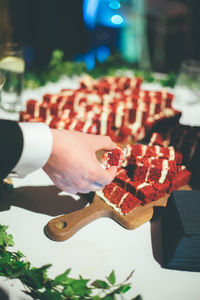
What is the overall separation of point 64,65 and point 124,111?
1.22m

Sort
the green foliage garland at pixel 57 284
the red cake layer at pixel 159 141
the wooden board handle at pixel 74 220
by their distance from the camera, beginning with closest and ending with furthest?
the green foliage garland at pixel 57 284 < the wooden board handle at pixel 74 220 < the red cake layer at pixel 159 141

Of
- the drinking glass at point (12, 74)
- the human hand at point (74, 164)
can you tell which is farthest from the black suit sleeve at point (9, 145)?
the drinking glass at point (12, 74)

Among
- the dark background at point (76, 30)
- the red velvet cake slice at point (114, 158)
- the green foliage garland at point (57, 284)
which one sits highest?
the dark background at point (76, 30)

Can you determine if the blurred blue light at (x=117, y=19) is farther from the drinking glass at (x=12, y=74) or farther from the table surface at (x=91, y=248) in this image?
the table surface at (x=91, y=248)

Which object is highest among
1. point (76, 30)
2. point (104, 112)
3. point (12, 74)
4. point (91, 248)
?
point (76, 30)

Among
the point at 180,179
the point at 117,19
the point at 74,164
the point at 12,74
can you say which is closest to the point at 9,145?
the point at 74,164

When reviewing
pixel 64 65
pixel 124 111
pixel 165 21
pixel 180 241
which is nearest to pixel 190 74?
pixel 124 111

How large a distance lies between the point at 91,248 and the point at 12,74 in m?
1.59

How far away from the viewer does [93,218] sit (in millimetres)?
1562

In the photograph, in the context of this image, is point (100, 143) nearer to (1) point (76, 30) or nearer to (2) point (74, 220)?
(2) point (74, 220)

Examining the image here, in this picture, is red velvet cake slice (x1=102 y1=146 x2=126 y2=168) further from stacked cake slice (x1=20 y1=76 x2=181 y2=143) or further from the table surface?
stacked cake slice (x1=20 y1=76 x2=181 y2=143)

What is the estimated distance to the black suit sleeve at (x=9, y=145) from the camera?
1187 mm

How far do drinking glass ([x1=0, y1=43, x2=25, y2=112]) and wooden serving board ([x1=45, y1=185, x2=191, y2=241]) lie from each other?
4.36 ft

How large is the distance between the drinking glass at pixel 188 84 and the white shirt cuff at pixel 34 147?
193cm
